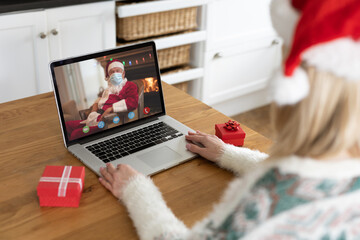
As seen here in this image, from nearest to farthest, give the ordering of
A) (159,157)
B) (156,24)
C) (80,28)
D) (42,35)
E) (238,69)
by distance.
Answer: (159,157) < (42,35) < (80,28) < (156,24) < (238,69)

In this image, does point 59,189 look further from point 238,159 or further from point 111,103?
point 238,159

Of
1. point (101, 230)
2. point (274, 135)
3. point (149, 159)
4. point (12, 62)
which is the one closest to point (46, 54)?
point (12, 62)

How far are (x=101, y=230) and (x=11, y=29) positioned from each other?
52.4 inches

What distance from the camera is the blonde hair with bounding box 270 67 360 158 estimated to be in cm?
61

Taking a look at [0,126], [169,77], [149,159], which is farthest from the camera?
[169,77]

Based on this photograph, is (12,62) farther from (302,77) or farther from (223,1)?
(302,77)

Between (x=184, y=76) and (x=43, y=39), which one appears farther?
(x=184, y=76)

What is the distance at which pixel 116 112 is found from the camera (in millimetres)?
1222

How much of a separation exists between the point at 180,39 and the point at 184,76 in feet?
0.79

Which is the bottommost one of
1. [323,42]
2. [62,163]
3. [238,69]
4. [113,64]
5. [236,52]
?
[238,69]

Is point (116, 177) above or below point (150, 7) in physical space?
below

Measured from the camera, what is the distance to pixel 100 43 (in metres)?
2.15

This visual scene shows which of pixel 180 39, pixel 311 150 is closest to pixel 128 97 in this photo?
pixel 311 150

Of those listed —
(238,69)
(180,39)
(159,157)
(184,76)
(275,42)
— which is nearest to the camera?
(159,157)
